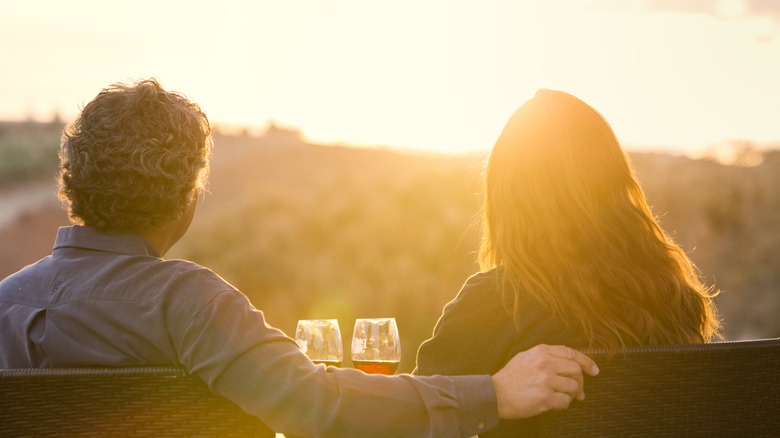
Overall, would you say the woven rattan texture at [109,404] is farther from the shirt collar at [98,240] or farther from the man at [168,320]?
the shirt collar at [98,240]

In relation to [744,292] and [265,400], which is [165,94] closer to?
[265,400]

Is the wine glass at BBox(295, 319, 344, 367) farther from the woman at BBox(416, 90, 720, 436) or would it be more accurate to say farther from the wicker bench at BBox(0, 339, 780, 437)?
the wicker bench at BBox(0, 339, 780, 437)

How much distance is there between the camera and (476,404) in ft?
4.50

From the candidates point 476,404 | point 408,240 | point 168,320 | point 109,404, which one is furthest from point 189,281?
point 408,240

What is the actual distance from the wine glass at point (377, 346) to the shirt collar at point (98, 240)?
0.62m

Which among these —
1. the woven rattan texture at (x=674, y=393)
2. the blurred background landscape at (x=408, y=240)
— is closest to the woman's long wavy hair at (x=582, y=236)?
the woven rattan texture at (x=674, y=393)

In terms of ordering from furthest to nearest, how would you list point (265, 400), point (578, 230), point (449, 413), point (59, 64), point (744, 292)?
point (59, 64) → point (744, 292) → point (578, 230) → point (449, 413) → point (265, 400)

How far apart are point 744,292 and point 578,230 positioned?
630 inches

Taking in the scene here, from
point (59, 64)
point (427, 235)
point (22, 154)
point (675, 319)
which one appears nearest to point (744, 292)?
point (427, 235)

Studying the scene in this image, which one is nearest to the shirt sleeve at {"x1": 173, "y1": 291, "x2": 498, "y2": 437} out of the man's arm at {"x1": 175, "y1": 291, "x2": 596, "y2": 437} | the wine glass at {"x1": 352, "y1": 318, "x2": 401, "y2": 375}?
the man's arm at {"x1": 175, "y1": 291, "x2": 596, "y2": 437}

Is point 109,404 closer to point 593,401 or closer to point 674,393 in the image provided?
point 593,401

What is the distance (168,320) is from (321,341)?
0.63 metres

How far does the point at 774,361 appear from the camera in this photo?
1.47 meters

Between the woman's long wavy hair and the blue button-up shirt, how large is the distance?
0.32 m
